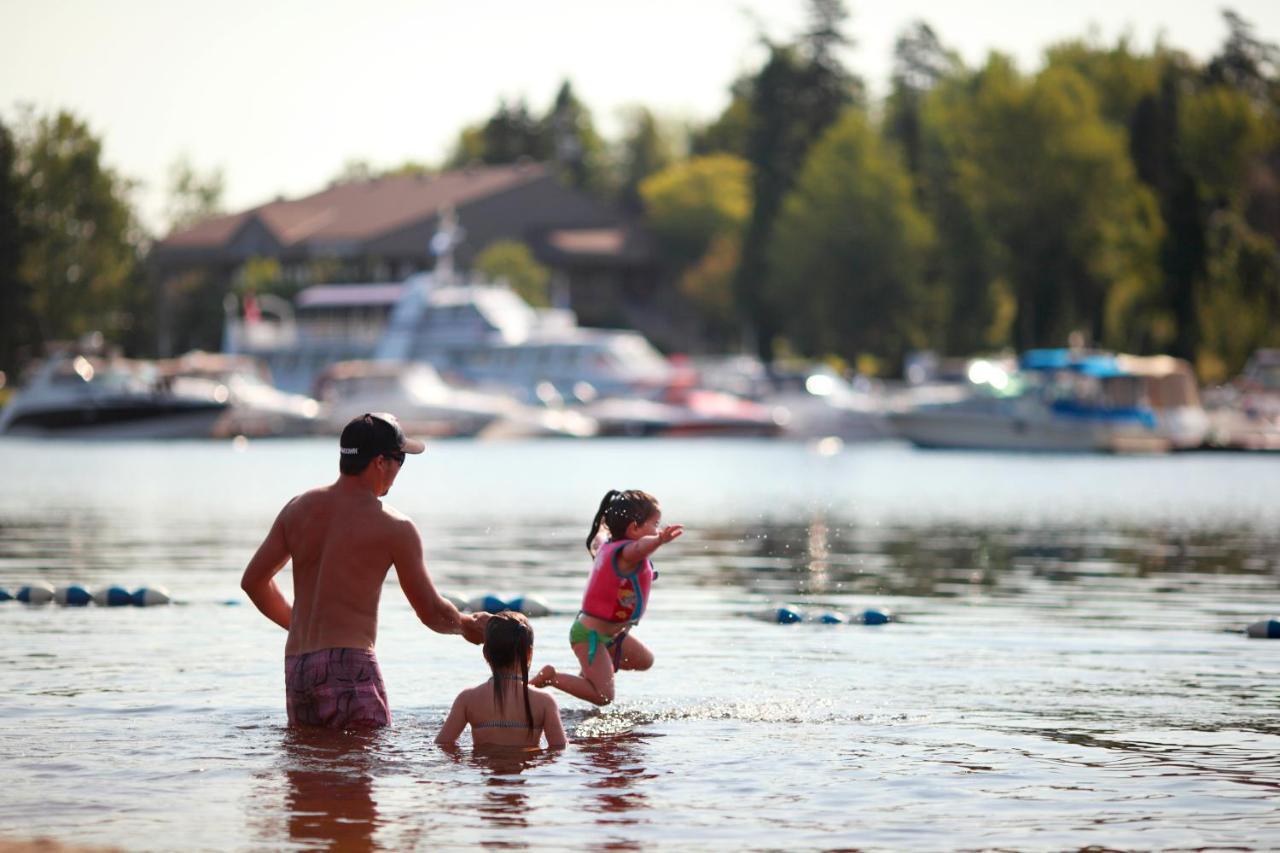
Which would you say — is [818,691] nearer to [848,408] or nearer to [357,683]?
[357,683]

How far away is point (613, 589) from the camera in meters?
13.5

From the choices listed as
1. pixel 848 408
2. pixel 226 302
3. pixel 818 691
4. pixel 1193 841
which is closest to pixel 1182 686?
pixel 818 691

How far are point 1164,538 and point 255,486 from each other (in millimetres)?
24664

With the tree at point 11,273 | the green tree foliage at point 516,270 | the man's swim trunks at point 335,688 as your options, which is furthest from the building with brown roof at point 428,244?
the man's swim trunks at point 335,688

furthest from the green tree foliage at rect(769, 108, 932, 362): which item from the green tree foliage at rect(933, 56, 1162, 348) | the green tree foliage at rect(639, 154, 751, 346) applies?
the green tree foliage at rect(639, 154, 751, 346)

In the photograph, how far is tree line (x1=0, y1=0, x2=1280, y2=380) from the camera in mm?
85812

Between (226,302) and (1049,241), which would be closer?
(1049,241)

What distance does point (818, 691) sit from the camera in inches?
600

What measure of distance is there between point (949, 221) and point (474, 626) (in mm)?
107736

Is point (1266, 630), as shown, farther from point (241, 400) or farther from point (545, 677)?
point (241, 400)

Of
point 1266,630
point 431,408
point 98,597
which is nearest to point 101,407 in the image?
point 431,408

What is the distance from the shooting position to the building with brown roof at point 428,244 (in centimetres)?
13638

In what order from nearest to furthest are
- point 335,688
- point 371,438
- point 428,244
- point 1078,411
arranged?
1. point 371,438
2. point 335,688
3. point 1078,411
4. point 428,244

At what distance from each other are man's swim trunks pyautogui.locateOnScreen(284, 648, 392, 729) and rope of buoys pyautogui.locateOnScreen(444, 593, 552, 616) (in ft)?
25.6
